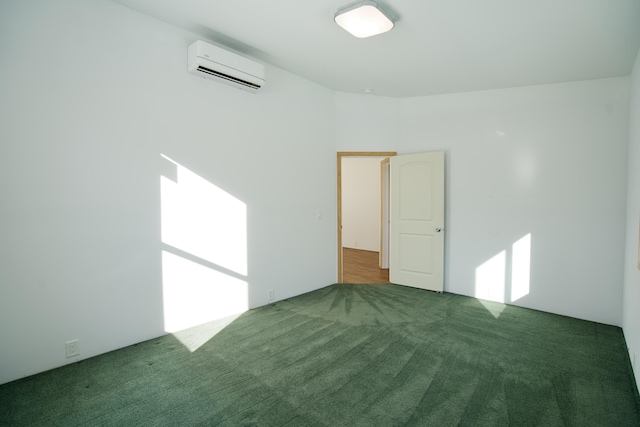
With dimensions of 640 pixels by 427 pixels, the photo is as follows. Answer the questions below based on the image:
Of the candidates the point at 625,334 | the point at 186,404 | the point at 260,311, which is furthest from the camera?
the point at 260,311

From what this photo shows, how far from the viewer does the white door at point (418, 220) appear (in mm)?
4734

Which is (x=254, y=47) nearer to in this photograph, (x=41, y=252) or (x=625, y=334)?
(x=41, y=252)

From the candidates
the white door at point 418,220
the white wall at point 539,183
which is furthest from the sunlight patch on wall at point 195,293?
the white wall at point 539,183

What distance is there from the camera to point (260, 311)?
386cm

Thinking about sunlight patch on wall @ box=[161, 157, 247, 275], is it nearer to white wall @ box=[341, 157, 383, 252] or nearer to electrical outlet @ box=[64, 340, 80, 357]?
electrical outlet @ box=[64, 340, 80, 357]

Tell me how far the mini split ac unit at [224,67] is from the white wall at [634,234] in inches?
140

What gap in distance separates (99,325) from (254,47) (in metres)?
2.96

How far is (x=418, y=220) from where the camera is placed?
16.1 ft

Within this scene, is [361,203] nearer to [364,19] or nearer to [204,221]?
[204,221]

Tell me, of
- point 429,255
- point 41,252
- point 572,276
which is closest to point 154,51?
point 41,252

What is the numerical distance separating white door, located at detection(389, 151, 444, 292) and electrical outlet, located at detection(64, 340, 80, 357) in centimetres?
396

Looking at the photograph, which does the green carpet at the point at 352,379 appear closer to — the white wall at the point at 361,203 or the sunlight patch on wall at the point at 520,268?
the sunlight patch on wall at the point at 520,268

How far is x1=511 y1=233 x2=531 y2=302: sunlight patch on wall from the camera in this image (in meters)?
4.16

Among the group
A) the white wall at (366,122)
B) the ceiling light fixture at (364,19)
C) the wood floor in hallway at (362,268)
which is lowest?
the wood floor in hallway at (362,268)
